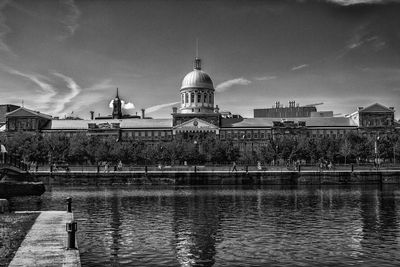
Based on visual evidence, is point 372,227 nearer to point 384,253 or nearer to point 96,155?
point 384,253

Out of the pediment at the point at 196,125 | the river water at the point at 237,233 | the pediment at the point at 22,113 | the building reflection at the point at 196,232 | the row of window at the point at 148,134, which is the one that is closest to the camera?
the river water at the point at 237,233

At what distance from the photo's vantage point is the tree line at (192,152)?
4082 inches

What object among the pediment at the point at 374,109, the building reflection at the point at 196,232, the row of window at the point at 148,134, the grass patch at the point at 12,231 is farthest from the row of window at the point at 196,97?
the grass patch at the point at 12,231

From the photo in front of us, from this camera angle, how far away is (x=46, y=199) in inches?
1594

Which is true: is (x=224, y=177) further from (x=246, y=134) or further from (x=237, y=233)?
(x=246, y=134)

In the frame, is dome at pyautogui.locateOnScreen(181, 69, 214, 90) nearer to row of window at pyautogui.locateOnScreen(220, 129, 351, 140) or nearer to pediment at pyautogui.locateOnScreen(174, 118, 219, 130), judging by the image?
pediment at pyautogui.locateOnScreen(174, 118, 219, 130)

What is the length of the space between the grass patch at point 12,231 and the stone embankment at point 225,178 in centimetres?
4001

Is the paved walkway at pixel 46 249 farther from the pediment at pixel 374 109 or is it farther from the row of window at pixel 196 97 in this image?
the pediment at pixel 374 109

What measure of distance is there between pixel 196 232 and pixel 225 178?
4216cm

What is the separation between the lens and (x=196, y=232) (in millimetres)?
23359

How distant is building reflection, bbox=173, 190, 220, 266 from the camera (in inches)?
715

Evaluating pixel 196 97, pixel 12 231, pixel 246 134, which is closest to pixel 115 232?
pixel 12 231

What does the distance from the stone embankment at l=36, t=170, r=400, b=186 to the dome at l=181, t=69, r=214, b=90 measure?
7123cm

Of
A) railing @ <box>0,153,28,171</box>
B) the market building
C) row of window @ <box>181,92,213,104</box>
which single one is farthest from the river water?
row of window @ <box>181,92,213,104</box>
